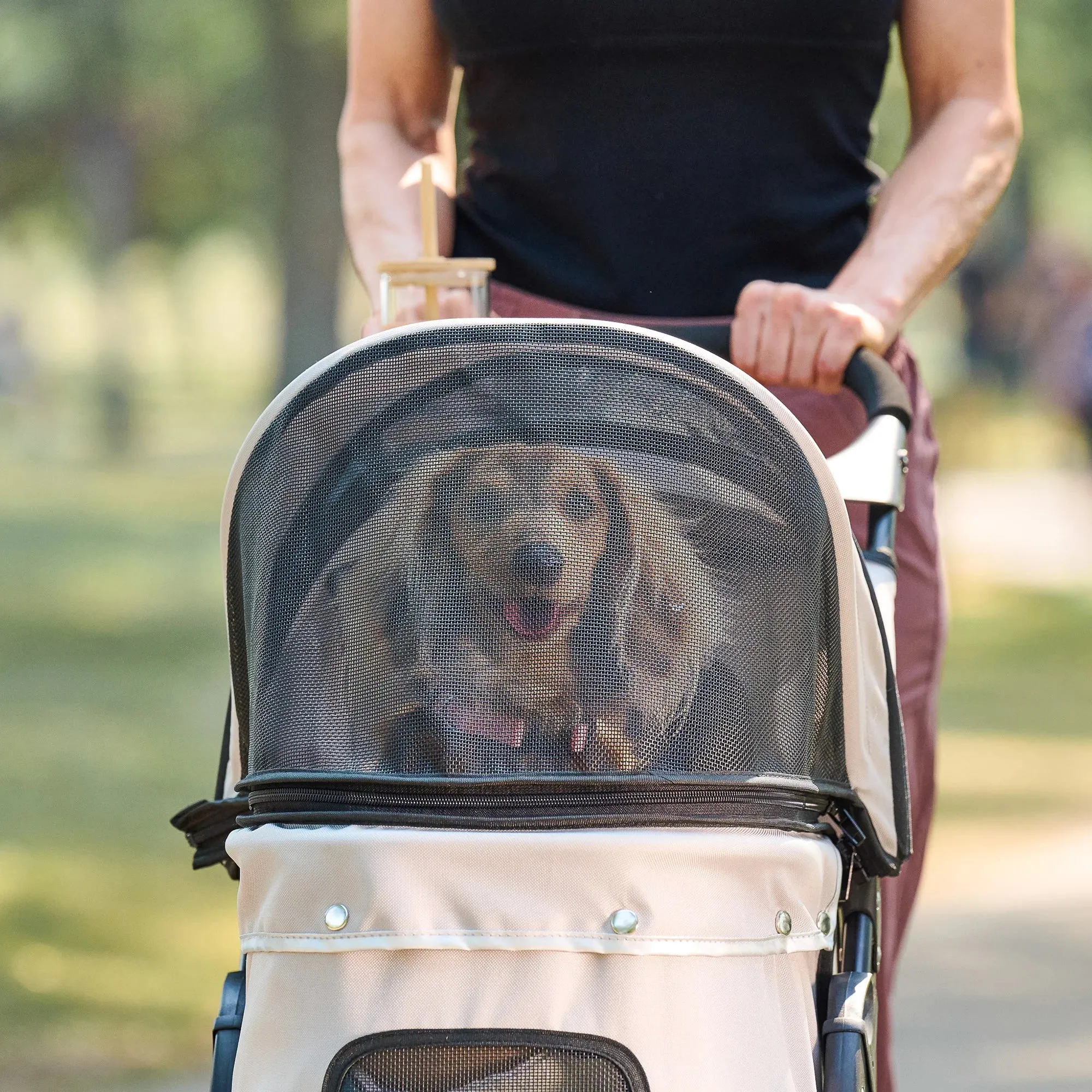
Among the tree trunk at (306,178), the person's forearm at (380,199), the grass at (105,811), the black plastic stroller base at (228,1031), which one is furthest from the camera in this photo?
the tree trunk at (306,178)

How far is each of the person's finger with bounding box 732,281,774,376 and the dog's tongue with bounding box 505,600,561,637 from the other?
0.58 metres

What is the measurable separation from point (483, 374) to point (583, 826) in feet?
1.68

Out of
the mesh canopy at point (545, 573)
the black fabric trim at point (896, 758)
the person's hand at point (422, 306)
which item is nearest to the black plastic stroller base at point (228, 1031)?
the mesh canopy at point (545, 573)

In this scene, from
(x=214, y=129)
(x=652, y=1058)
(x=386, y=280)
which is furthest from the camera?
(x=214, y=129)

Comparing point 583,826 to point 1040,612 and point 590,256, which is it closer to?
point 590,256

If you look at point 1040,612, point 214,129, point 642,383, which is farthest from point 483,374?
point 214,129

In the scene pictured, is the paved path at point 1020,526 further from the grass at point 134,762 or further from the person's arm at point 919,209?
the person's arm at point 919,209

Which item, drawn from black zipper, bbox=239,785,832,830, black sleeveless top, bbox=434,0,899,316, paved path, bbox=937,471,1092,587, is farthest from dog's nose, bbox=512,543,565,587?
paved path, bbox=937,471,1092,587

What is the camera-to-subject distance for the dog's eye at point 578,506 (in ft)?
6.88

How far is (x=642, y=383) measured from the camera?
213 centimetres

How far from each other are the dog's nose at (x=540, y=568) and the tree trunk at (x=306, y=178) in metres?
9.78

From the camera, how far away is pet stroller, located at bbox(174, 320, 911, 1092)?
77.5 inches

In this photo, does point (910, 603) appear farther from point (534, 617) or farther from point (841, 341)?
point (534, 617)

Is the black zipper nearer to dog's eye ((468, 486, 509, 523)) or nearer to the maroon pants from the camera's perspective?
dog's eye ((468, 486, 509, 523))
